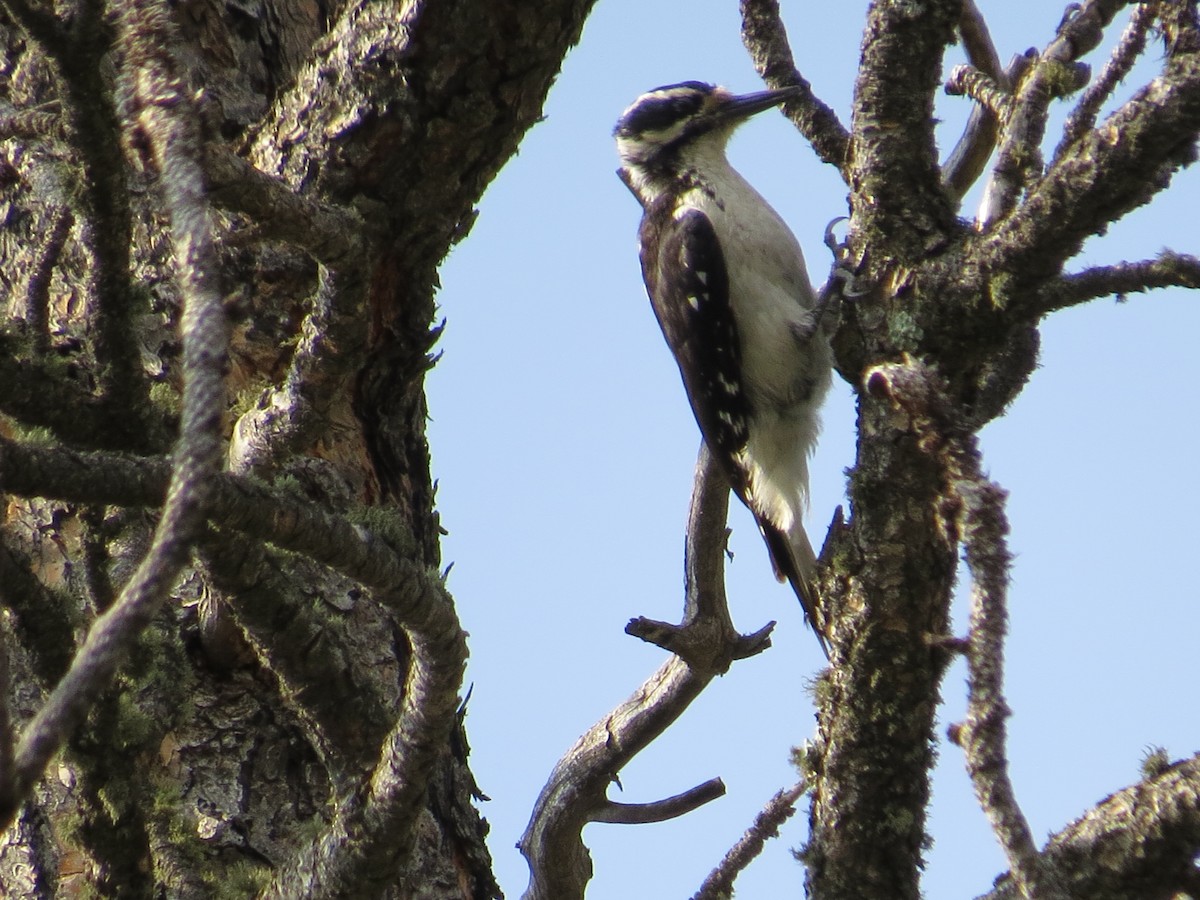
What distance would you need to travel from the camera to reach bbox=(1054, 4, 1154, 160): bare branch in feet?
7.69

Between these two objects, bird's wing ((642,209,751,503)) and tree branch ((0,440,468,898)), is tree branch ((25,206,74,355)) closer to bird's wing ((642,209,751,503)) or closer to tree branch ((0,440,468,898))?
tree branch ((0,440,468,898))

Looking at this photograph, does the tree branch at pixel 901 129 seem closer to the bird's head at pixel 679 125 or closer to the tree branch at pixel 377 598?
the tree branch at pixel 377 598

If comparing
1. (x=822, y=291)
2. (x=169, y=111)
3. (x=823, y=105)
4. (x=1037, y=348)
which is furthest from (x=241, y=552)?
(x=822, y=291)

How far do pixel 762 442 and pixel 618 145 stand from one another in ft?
4.31

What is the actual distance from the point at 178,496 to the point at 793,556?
3.74 m

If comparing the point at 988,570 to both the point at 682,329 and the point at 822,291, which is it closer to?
the point at 822,291

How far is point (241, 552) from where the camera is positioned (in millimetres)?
2039

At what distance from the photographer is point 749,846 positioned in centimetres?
301

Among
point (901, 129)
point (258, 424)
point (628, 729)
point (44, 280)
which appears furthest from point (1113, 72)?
point (628, 729)

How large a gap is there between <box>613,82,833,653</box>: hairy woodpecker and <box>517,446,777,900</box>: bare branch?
71cm

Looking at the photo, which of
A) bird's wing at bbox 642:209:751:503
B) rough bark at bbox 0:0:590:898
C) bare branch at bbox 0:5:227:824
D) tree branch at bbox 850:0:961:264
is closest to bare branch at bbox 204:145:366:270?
rough bark at bbox 0:0:590:898

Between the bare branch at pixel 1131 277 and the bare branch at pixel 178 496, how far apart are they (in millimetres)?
1376

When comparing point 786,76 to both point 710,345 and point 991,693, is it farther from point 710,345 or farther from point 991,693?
point 710,345

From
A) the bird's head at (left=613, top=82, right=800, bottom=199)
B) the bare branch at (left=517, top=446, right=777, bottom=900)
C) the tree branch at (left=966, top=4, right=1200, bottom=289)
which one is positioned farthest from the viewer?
the bird's head at (left=613, top=82, right=800, bottom=199)
